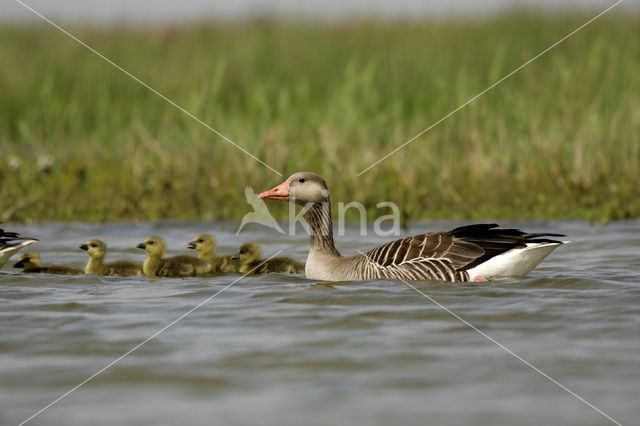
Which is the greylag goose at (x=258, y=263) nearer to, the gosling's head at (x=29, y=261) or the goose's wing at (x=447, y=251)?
the goose's wing at (x=447, y=251)

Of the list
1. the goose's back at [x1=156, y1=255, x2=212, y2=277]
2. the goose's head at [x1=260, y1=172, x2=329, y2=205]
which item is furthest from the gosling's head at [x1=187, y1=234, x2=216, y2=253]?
the goose's head at [x1=260, y1=172, x2=329, y2=205]

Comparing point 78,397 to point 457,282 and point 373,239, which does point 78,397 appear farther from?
point 373,239

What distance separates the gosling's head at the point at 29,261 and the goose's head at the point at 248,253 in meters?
2.16

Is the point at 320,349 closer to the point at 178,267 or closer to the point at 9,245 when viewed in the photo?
the point at 178,267

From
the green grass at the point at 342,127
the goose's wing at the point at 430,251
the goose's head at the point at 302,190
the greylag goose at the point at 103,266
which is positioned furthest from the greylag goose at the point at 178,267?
the green grass at the point at 342,127

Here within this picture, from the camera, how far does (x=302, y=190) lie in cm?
1034

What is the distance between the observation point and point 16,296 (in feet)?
30.5

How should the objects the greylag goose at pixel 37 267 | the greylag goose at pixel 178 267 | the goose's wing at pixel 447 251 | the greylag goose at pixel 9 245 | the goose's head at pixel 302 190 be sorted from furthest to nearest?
the greylag goose at pixel 178 267
the greylag goose at pixel 37 267
the goose's head at pixel 302 190
the greylag goose at pixel 9 245
the goose's wing at pixel 447 251

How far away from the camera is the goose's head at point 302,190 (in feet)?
33.6

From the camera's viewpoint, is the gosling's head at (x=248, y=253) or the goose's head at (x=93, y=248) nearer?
the gosling's head at (x=248, y=253)

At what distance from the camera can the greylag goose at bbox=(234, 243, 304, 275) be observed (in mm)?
10734

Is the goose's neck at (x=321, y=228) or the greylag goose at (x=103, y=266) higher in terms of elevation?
the goose's neck at (x=321, y=228)

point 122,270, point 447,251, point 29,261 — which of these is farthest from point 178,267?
point 447,251

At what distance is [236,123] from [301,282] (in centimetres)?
667
